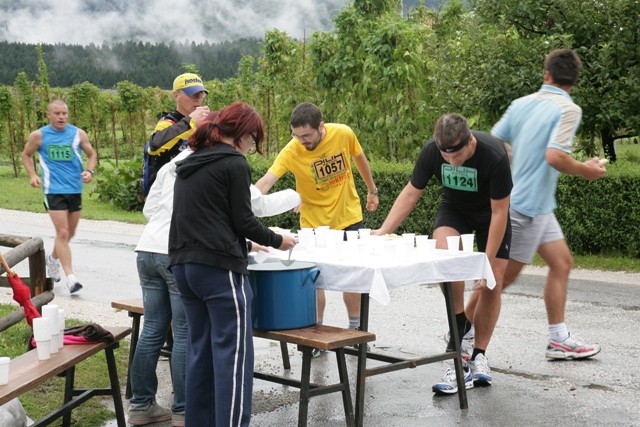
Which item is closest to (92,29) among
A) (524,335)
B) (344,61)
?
(344,61)

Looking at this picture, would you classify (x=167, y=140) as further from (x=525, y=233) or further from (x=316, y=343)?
(x=525, y=233)

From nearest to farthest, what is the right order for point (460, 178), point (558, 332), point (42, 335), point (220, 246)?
point (220, 246) → point (42, 335) → point (460, 178) → point (558, 332)

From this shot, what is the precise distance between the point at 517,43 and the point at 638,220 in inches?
122

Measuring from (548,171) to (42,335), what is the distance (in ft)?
12.5

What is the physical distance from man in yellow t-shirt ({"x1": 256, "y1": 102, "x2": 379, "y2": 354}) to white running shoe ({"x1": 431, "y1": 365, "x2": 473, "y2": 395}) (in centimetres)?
135

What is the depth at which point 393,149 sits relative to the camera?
63.3ft

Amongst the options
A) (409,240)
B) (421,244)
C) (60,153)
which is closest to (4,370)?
(409,240)

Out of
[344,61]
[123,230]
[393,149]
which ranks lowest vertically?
[123,230]

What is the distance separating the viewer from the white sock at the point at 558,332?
26.2ft

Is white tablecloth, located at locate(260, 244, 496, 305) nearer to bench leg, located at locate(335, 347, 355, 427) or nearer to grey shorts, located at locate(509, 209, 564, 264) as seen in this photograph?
bench leg, located at locate(335, 347, 355, 427)

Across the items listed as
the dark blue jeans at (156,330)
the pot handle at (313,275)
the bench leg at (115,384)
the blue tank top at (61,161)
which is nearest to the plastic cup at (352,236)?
the pot handle at (313,275)

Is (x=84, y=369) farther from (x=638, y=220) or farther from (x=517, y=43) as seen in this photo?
(x=517, y=43)

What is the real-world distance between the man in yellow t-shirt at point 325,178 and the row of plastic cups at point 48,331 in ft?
8.35

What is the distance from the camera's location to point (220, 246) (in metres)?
5.41
